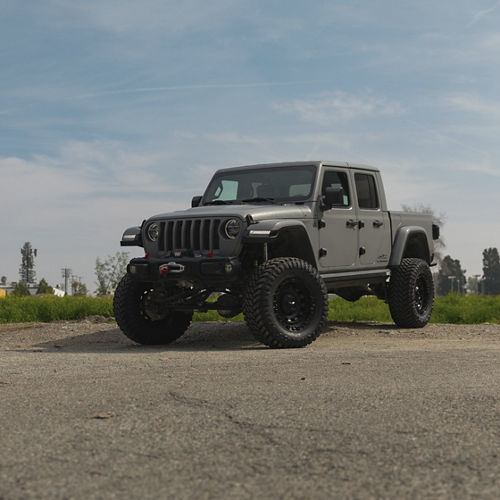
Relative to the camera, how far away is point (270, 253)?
31.8ft

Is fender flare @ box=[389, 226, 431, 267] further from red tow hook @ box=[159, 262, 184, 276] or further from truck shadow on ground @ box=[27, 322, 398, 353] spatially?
red tow hook @ box=[159, 262, 184, 276]

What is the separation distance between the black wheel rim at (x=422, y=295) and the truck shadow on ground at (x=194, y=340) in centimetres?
56

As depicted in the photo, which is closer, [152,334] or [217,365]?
[217,365]

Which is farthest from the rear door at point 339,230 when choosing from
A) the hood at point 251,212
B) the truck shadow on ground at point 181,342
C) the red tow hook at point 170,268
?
the red tow hook at point 170,268

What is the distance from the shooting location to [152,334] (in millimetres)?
10195

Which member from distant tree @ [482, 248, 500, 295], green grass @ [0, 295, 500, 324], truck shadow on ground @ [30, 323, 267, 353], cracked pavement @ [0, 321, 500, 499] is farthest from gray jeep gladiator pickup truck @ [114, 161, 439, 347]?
distant tree @ [482, 248, 500, 295]

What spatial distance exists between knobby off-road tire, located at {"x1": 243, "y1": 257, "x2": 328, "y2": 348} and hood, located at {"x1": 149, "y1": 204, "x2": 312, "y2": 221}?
0.58 m

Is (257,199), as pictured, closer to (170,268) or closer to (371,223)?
(170,268)

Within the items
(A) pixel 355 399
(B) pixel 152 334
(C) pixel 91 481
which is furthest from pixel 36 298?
(C) pixel 91 481

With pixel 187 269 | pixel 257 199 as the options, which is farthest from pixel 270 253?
pixel 187 269

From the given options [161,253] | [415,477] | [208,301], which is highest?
[161,253]

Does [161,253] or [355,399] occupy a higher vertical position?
[161,253]

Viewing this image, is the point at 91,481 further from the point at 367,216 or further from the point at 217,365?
the point at 367,216

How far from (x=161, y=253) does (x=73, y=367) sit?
2.74 metres
